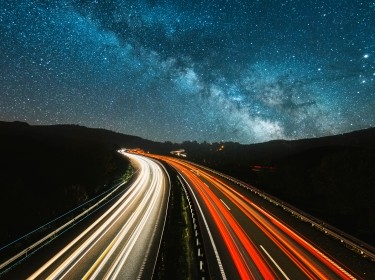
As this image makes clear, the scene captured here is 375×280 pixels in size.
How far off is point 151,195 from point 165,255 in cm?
2156

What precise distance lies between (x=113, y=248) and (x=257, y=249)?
943cm

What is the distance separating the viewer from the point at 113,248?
64.0 feet

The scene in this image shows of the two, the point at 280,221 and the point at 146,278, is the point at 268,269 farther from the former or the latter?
the point at 280,221

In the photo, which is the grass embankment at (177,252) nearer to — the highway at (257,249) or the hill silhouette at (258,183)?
the highway at (257,249)

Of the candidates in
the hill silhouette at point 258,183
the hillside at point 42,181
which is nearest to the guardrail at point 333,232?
the hill silhouette at point 258,183

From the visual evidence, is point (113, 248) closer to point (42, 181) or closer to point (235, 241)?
point (235, 241)

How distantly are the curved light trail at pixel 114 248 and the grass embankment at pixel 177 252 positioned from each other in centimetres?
67

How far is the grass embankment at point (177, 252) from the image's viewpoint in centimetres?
1628

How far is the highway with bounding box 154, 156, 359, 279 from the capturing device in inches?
626

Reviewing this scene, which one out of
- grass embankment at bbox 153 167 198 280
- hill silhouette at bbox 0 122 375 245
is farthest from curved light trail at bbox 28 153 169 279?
hill silhouette at bbox 0 122 375 245

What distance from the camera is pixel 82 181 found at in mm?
60125

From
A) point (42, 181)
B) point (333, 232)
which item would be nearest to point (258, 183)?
point (333, 232)

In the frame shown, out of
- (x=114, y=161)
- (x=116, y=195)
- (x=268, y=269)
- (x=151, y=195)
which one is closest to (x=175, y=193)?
(x=151, y=195)

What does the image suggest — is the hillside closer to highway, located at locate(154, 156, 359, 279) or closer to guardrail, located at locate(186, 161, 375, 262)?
highway, located at locate(154, 156, 359, 279)
